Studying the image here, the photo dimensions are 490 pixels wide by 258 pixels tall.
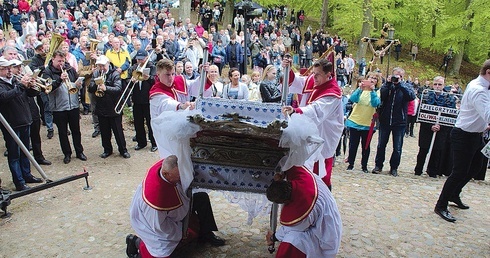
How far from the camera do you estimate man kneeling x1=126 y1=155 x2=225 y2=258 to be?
3.97m

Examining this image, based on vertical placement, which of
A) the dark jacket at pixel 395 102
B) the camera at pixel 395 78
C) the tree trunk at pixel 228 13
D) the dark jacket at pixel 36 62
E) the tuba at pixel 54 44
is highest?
the tree trunk at pixel 228 13

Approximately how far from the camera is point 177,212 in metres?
4.15

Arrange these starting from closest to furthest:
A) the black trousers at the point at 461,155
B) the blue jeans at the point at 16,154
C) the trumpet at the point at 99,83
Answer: the black trousers at the point at 461,155
the blue jeans at the point at 16,154
the trumpet at the point at 99,83

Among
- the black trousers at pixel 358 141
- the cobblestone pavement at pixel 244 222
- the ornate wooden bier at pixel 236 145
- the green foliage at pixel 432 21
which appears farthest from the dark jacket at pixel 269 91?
the green foliage at pixel 432 21

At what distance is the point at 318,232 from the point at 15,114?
511 cm

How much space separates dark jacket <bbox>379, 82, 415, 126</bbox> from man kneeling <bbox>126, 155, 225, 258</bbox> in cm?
517

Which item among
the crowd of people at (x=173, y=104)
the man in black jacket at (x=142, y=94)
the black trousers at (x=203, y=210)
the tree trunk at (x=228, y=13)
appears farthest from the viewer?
the tree trunk at (x=228, y=13)

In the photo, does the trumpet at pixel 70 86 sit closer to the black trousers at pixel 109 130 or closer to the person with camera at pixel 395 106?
the black trousers at pixel 109 130

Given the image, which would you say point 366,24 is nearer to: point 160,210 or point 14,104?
point 14,104

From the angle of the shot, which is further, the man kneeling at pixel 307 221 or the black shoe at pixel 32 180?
the black shoe at pixel 32 180

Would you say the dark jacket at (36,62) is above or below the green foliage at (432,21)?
below

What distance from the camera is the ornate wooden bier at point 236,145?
345 centimetres

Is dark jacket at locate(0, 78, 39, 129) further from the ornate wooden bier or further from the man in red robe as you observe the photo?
the man in red robe

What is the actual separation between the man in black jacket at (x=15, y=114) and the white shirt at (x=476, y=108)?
246 inches
